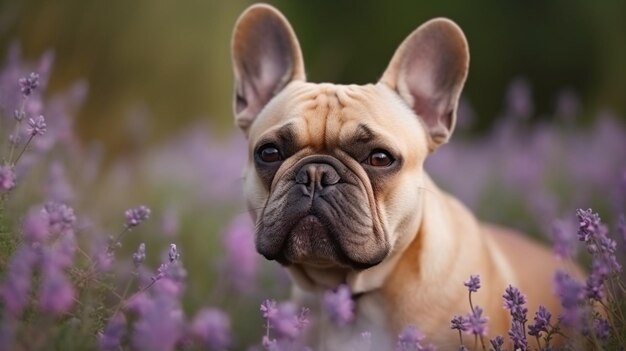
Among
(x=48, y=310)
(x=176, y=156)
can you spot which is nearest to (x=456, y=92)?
(x=48, y=310)

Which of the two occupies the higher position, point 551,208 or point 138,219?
point 138,219

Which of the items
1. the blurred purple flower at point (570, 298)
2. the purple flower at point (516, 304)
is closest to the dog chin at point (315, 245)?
the purple flower at point (516, 304)

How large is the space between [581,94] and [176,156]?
5.37 metres

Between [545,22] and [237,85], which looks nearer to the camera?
[237,85]

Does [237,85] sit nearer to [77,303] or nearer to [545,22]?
[77,303]

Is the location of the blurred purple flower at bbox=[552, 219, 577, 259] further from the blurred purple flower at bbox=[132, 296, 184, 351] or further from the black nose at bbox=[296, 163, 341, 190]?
the blurred purple flower at bbox=[132, 296, 184, 351]

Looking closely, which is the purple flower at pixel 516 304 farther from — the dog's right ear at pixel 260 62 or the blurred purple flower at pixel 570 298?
the dog's right ear at pixel 260 62

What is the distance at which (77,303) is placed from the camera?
2.40 meters

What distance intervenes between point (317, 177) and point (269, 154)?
1.10ft

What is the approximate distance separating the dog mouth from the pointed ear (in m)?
0.68

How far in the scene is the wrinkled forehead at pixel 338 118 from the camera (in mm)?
3096

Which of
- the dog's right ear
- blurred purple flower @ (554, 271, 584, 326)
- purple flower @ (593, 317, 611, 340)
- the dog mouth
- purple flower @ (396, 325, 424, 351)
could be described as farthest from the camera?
the dog's right ear

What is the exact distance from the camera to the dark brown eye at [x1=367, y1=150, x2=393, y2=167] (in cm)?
307

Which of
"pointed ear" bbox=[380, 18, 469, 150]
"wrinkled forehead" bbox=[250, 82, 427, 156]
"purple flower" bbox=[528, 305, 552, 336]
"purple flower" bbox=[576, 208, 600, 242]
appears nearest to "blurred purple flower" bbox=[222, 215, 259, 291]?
"wrinkled forehead" bbox=[250, 82, 427, 156]
